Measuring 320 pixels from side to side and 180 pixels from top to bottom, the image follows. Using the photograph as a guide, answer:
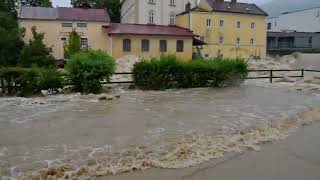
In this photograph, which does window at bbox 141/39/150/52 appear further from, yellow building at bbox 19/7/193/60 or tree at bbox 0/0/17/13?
tree at bbox 0/0/17/13

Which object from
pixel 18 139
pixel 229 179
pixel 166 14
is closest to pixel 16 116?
pixel 18 139

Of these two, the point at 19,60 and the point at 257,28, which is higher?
the point at 257,28

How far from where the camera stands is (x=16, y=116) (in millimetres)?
13312

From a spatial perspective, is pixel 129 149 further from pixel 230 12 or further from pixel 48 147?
pixel 230 12

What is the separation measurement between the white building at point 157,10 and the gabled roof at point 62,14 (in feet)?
31.8

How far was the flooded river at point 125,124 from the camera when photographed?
310 inches

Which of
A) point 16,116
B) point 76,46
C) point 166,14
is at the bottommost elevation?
point 16,116

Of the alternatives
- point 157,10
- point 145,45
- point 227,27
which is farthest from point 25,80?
point 227,27

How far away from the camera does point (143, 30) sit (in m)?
45.4

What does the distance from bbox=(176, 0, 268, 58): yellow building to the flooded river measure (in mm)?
32949

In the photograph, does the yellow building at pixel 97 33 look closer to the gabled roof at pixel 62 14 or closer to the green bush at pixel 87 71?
the gabled roof at pixel 62 14

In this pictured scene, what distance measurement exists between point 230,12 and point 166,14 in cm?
869

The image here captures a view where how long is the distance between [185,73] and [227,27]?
33613mm

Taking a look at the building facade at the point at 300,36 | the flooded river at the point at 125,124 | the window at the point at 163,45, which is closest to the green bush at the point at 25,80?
the flooded river at the point at 125,124
